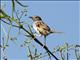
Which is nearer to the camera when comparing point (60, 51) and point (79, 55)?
point (60, 51)

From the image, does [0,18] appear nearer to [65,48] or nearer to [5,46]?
[5,46]

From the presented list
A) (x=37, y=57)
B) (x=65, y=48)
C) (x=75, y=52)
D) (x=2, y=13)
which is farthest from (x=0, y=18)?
(x=75, y=52)

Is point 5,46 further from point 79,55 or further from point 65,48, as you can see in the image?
point 79,55

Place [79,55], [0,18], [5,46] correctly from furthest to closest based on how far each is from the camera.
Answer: [79,55] < [5,46] < [0,18]

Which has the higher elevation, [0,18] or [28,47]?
[0,18]

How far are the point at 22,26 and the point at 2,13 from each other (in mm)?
115

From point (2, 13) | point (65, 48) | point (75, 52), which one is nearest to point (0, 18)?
point (2, 13)

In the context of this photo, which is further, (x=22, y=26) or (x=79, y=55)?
(x=79, y=55)

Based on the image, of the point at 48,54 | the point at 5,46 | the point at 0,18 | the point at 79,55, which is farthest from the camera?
the point at 79,55

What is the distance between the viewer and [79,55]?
150 centimetres

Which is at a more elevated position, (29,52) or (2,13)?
(2,13)

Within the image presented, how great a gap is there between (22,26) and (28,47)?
202 millimetres

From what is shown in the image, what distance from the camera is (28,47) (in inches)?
49.1

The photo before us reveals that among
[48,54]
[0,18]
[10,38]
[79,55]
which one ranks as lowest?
[79,55]
